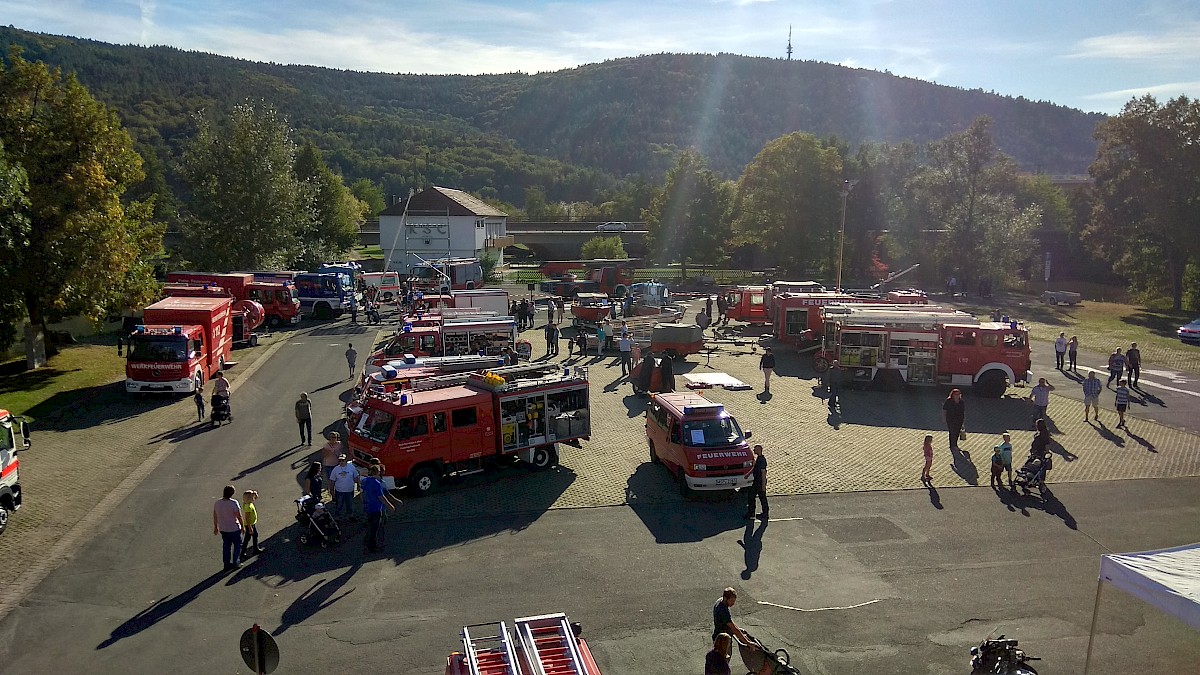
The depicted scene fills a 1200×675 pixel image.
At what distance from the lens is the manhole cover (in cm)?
1379

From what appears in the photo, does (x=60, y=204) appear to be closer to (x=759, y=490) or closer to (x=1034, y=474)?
(x=759, y=490)

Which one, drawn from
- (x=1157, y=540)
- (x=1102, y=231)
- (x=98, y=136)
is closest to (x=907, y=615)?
(x=1157, y=540)

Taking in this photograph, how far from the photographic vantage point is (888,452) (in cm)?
1917

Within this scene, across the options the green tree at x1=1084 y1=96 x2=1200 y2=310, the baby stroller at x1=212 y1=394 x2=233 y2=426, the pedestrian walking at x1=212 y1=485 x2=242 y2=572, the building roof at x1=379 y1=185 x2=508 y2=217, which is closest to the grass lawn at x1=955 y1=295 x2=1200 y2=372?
the green tree at x1=1084 y1=96 x2=1200 y2=310

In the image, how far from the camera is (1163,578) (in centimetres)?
816

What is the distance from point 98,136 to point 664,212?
49.3 metres

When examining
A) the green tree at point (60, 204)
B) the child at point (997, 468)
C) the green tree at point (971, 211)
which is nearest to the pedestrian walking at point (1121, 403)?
the child at point (997, 468)

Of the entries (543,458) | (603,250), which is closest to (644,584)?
(543,458)

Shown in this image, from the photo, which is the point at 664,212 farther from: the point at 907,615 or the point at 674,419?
the point at 907,615

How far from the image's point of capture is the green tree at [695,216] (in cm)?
6825

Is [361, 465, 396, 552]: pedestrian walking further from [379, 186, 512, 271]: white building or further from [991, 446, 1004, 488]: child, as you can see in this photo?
[379, 186, 512, 271]: white building

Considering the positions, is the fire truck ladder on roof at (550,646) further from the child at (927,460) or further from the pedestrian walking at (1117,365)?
the pedestrian walking at (1117,365)

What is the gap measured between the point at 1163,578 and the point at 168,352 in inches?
988

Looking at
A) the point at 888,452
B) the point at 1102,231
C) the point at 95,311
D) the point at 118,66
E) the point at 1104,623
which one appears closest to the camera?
the point at 1104,623
